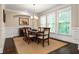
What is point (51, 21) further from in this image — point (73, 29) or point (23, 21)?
point (23, 21)

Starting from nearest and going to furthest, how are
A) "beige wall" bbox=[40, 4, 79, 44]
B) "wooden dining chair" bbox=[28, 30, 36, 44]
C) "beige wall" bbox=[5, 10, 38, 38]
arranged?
"beige wall" bbox=[40, 4, 79, 44] < "beige wall" bbox=[5, 10, 38, 38] < "wooden dining chair" bbox=[28, 30, 36, 44]

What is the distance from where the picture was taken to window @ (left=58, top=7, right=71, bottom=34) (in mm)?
1685

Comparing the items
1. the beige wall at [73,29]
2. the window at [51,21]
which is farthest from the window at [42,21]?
the beige wall at [73,29]

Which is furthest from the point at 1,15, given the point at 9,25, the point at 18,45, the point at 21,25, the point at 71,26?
the point at 71,26

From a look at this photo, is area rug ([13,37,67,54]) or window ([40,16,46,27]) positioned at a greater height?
window ([40,16,46,27])

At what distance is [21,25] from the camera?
1.81 metres

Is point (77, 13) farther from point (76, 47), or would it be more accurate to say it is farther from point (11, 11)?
point (11, 11)

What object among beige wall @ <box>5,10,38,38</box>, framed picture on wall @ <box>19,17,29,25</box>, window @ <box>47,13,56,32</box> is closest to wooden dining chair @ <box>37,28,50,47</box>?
window @ <box>47,13,56,32</box>

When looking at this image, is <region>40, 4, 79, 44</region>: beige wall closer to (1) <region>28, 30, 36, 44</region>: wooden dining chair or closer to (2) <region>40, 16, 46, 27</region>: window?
(2) <region>40, 16, 46, 27</region>: window

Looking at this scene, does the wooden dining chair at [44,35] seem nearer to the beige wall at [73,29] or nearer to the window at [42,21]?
the window at [42,21]

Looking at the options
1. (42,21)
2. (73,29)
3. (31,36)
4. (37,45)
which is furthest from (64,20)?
(31,36)

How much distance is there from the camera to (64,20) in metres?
1.73
